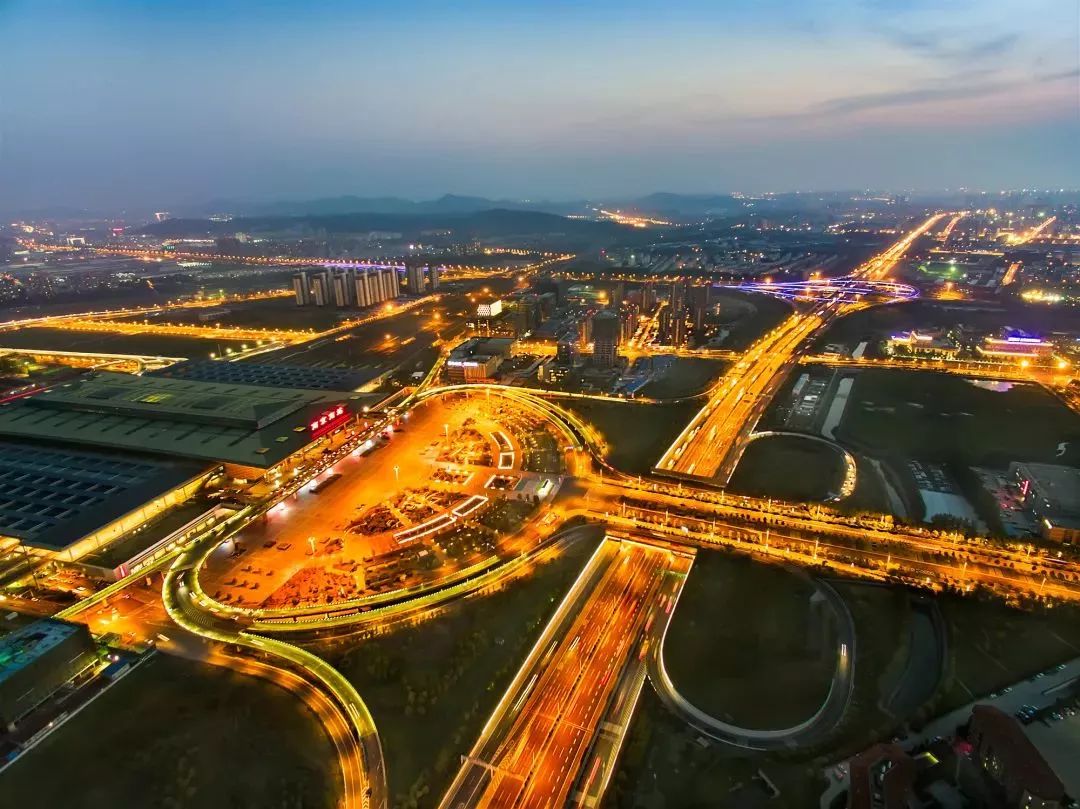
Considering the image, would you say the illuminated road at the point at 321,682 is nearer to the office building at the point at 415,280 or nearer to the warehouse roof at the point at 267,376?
the warehouse roof at the point at 267,376

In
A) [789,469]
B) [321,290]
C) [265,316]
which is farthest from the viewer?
[321,290]

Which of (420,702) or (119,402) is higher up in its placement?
(119,402)

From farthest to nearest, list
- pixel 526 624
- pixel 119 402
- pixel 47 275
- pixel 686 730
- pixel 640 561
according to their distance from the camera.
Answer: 1. pixel 47 275
2. pixel 119 402
3. pixel 640 561
4. pixel 526 624
5. pixel 686 730

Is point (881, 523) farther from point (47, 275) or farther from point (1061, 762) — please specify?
point (47, 275)

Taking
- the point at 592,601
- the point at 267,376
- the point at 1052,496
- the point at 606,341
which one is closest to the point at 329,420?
the point at 267,376

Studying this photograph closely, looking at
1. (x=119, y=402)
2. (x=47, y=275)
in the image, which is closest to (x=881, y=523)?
(x=119, y=402)

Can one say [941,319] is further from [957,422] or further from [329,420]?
[329,420]
